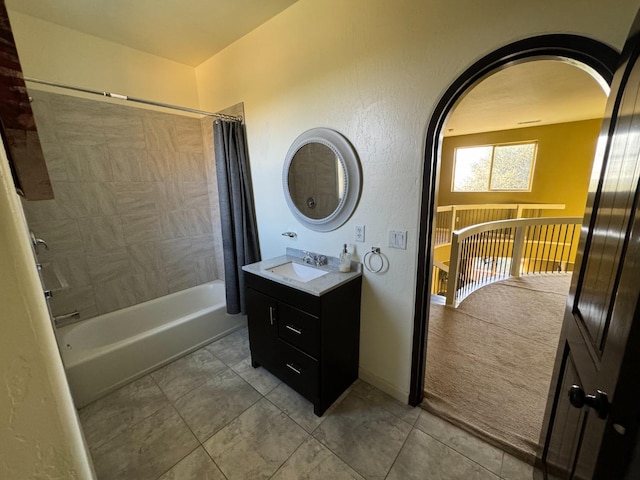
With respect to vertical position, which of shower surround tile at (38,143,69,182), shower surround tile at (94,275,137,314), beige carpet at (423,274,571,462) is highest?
shower surround tile at (38,143,69,182)

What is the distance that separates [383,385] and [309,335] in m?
0.73

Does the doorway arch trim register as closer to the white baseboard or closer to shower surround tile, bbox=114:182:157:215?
the white baseboard

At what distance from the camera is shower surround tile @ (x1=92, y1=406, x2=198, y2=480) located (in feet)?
4.52

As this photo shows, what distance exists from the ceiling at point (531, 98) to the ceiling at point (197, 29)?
10 millimetres

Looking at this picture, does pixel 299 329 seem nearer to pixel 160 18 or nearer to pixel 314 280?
pixel 314 280

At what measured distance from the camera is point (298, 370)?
5.70 feet

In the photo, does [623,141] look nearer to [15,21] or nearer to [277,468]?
[277,468]

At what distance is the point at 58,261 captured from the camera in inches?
82.1

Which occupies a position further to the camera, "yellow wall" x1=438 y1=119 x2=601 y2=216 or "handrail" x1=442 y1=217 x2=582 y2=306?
"yellow wall" x1=438 y1=119 x2=601 y2=216

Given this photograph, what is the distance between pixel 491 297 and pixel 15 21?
5.02 m

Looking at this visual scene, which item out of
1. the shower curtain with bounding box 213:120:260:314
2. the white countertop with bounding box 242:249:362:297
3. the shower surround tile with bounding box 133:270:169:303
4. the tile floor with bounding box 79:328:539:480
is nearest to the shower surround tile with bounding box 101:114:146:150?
the shower curtain with bounding box 213:120:260:314

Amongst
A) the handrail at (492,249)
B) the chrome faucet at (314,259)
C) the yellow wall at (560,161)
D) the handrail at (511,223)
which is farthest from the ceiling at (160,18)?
the yellow wall at (560,161)

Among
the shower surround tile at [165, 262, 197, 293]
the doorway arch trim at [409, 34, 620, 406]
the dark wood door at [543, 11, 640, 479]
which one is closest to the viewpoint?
the dark wood door at [543, 11, 640, 479]

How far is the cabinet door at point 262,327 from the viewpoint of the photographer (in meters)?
Answer: 1.83
